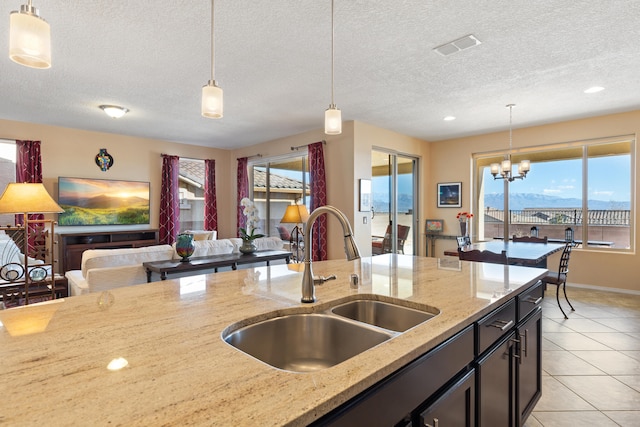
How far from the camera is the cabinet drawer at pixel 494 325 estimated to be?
1.33 m

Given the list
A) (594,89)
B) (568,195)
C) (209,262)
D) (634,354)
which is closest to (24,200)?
(209,262)

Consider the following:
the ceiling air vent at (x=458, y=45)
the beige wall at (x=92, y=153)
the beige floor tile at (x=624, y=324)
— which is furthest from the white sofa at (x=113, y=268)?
the beige floor tile at (x=624, y=324)

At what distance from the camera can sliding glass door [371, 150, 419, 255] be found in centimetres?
596

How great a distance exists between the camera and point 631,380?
2.46 metres

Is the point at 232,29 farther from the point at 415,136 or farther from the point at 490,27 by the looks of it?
the point at 415,136

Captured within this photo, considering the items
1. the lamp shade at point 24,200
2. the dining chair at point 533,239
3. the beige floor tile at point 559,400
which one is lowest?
the beige floor tile at point 559,400

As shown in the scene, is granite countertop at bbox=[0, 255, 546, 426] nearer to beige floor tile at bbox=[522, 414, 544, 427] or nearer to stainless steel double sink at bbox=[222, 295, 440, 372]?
stainless steel double sink at bbox=[222, 295, 440, 372]

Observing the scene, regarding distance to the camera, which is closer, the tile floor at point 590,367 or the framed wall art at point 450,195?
the tile floor at point 590,367

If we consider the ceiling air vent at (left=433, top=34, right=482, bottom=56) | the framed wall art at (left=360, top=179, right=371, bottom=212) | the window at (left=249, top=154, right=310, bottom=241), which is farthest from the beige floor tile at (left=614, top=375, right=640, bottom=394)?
the window at (left=249, top=154, right=310, bottom=241)

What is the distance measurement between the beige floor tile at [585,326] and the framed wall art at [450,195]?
3109 mm

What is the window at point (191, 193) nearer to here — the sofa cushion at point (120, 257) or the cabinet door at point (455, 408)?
the sofa cushion at point (120, 257)

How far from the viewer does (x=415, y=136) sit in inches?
250

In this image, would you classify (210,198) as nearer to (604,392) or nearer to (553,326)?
(553,326)

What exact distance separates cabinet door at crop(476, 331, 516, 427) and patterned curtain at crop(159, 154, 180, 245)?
6.32m
